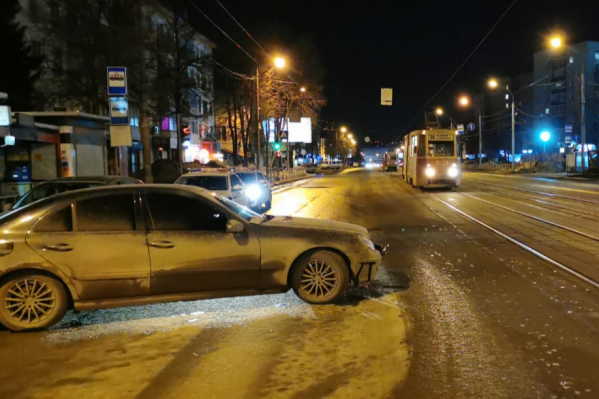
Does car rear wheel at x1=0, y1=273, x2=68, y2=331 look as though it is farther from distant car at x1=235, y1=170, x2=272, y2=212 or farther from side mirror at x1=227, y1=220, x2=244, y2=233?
distant car at x1=235, y1=170, x2=272, y2=212

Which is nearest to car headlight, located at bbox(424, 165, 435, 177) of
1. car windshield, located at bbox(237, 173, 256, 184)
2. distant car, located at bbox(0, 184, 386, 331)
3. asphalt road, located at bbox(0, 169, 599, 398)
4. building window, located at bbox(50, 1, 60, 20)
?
car windshield, located at bbox(237, 173, 256, 184)

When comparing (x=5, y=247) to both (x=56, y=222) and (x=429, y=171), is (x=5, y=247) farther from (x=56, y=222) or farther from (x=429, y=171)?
(x=429, y=171)

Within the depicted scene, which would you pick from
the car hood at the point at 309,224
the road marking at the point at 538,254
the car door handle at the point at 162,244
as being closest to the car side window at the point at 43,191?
the car door handle at the point at 162,244

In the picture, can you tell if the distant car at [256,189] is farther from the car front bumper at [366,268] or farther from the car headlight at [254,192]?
the car front bumper at [366,268]

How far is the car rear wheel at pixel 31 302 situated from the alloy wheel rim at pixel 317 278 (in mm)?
2744

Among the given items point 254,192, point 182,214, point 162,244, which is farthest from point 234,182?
point 162,244

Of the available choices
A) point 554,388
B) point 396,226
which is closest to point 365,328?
point 554,388

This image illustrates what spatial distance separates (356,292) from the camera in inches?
273

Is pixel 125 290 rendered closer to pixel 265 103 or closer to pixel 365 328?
pixel 365 328

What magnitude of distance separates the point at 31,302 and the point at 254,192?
12806mm

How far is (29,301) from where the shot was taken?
556 centimetres

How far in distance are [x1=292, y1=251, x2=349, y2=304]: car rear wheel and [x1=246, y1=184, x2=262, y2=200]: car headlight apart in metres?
10.9

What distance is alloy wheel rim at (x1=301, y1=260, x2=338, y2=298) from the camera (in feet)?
20.8

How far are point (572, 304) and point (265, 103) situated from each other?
39813 mm
